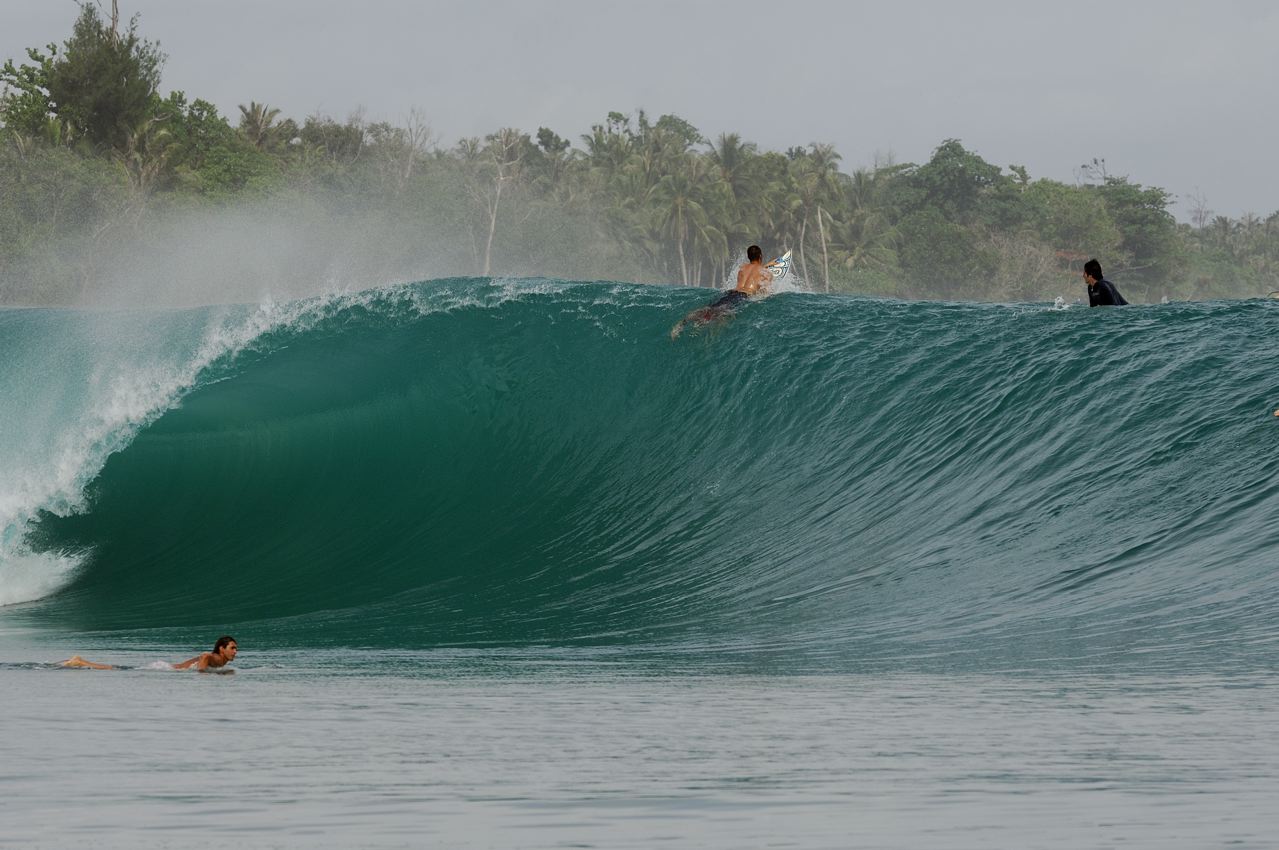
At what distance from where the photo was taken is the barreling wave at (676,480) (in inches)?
443

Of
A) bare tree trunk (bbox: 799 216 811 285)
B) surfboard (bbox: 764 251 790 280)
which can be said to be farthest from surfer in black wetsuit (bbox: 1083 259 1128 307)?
bare tree trunk (bbox: 799 216 811 285)

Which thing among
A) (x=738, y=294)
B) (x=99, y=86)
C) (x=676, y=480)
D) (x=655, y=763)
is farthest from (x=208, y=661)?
(x=99, y=86)

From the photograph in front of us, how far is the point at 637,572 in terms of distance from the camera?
47.1 feet

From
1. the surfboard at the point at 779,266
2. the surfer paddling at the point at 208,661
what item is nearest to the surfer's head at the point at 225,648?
the surfer paddling at the point at 208,661

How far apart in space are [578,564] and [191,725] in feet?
25.4

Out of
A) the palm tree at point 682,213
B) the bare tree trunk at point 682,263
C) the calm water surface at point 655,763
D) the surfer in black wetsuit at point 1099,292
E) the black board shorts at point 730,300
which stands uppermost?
→ the palm tree at point 682,213

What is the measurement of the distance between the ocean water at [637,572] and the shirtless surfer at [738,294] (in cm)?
33

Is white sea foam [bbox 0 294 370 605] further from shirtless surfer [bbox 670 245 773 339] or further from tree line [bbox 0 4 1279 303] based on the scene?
tree line [bbox 0 4 1279 303]

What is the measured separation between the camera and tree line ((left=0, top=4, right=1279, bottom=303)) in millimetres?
61250

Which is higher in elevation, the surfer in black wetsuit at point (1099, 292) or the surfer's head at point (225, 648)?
the surfer in black wetsuit at point (1099, 292)

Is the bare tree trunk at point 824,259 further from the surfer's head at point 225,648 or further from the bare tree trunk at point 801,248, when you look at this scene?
the surfer's head at point 225,648

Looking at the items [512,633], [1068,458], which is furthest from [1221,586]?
[512,633]

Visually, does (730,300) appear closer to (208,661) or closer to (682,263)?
(208,661)

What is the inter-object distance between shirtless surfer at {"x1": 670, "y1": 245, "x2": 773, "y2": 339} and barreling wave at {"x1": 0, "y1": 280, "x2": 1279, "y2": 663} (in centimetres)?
31
